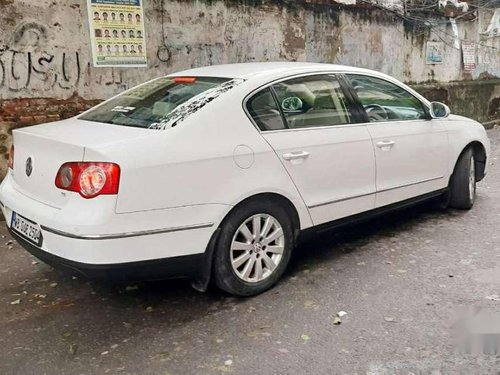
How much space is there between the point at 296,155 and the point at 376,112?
1173 mm

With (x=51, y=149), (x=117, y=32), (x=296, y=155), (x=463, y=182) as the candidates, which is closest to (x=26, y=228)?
(x=51, y=149)

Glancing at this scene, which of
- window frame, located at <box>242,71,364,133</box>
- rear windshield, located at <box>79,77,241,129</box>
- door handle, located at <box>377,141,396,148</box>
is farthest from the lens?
door handle, located at <box>377,141,396,148</box>

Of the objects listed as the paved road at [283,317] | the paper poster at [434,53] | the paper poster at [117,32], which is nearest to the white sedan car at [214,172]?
the paved road at [283,317]

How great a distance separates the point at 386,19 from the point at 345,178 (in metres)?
7.19

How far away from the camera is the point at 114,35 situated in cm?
613

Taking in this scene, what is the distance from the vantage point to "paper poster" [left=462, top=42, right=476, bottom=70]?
12.1 m

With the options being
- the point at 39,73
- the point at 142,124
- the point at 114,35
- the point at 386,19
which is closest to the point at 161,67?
the point at 114,35

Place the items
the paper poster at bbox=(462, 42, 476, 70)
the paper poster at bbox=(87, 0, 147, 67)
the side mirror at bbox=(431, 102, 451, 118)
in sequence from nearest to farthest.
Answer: the side mirror at bbox=(431, 102, 451, 118)
the paper poster at bbox=(87, 0, 147, 67)
the paper poster at bbox=(462, 42, 476, 70)

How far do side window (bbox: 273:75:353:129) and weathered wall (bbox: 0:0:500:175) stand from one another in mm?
3164

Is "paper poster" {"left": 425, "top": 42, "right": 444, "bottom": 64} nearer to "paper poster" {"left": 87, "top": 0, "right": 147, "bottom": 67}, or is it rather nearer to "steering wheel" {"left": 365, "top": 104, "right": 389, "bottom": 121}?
"paper poster" {"left": 87, "top": 0, "right": 147, "bottom": 67}

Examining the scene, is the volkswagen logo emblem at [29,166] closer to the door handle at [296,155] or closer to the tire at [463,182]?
the door handle at [296,155]

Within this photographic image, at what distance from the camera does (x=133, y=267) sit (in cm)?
295

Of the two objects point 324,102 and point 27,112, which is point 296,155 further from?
point 27,112

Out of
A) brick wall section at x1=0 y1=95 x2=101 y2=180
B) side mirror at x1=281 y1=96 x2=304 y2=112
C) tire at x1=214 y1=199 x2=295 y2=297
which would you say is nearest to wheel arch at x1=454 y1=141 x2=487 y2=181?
side mirror at x1=281 y1=96 x2=304 y2=112
